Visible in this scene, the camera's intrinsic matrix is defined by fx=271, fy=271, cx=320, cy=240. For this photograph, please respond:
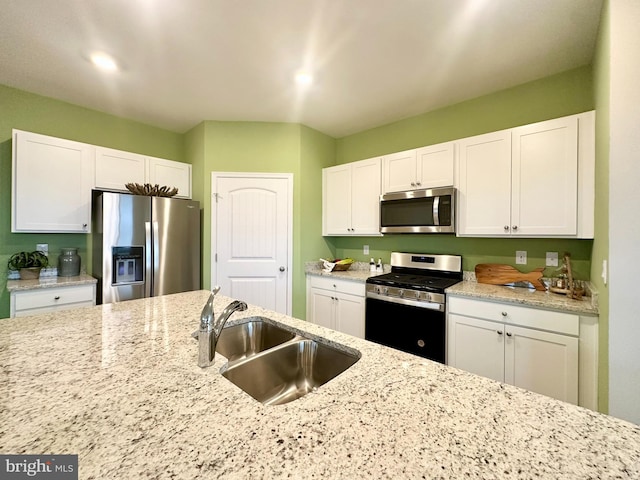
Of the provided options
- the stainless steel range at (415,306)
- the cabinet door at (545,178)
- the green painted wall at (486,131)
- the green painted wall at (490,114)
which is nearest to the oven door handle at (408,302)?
the stainless steel range at (415,306)

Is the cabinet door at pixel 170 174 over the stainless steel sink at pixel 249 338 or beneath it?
over

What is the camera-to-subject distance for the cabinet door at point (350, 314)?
106 inches

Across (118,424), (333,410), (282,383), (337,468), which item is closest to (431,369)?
(333,410)

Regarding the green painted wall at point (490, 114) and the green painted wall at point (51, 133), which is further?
the green painted wall at point (51, 133)

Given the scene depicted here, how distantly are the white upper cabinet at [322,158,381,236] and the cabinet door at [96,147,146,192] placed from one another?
2079 millimetres

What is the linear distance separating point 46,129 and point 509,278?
448cm

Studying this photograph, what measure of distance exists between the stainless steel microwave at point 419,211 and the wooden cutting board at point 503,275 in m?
0.47

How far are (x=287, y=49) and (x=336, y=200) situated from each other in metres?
1.70

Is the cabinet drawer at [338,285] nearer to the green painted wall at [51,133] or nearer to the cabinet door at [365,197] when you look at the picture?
the cabinet door at [365,197]

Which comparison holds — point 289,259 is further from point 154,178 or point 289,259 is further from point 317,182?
point 154,178

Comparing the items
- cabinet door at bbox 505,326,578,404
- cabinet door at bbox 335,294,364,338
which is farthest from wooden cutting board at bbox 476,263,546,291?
cabinet door at bbox 335,294,364,338

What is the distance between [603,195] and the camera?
1.52m

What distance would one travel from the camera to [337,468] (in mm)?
A: 486

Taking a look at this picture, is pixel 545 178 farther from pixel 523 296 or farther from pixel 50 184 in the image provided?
pixel 50 184
